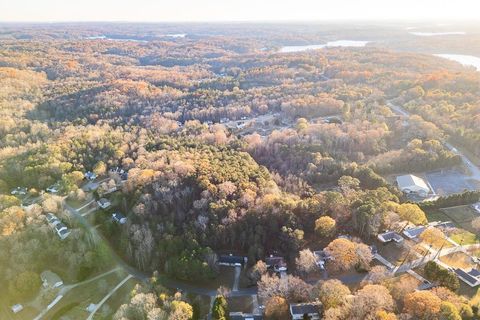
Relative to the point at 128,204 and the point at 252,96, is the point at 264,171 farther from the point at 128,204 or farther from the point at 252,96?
the point at 252,96

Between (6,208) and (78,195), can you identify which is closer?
(6,208)

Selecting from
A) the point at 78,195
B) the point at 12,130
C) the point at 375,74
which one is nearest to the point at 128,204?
the point at 78,195

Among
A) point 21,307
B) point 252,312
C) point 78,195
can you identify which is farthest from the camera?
point 78,195

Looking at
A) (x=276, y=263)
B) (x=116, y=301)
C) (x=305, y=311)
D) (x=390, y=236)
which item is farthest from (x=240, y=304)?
(x=390, y=236)

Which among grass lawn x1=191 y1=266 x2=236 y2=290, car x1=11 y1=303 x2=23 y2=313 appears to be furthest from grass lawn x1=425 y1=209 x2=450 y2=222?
car x1=11 y1=303 x2=23 y2=313

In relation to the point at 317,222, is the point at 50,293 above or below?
below

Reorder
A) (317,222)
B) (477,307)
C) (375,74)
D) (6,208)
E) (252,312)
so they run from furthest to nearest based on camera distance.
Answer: (375,74) < (6,208) < (317,222) < (252,312) < (477,307)

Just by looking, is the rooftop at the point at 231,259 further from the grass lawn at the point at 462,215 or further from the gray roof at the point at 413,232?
the grass lawn at the point at 462,215
